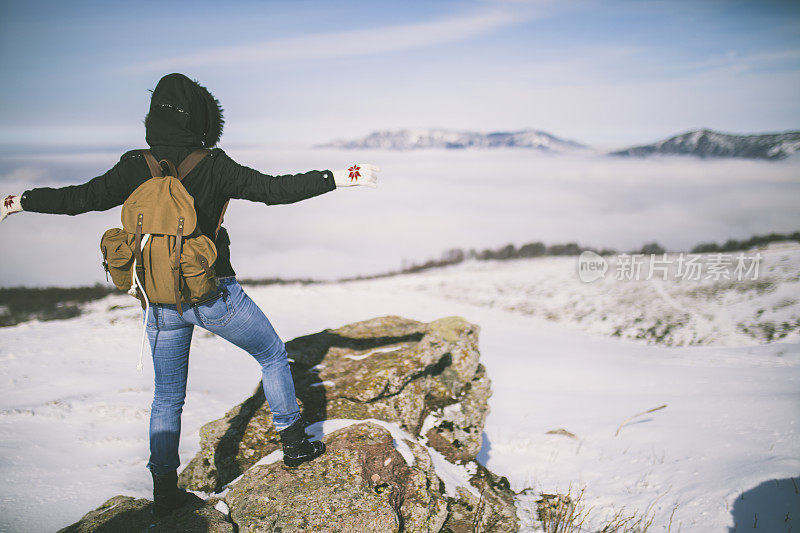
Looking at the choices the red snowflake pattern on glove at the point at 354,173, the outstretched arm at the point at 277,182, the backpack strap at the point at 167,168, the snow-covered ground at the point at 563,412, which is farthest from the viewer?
the snow-covered ground at the point at 563,412

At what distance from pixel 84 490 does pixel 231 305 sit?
302cm

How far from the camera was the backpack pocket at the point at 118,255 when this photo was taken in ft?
8.97

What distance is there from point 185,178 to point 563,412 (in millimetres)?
9197

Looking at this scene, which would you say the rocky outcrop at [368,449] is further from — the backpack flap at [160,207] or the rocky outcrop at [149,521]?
the backpack flap at [160,207]

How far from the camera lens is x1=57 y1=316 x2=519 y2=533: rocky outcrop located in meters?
3.25

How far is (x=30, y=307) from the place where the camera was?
28.4 m

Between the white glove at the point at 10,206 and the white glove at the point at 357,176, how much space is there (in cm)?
246

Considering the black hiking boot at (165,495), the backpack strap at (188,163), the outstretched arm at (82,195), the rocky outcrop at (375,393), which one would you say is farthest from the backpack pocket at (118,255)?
the rocky outcrop at (375,393)

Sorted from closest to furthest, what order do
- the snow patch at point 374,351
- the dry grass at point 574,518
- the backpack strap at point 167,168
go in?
the backpack strap at point 167,168 → the dry grass at point 574,518 → the snow patch at point 374,351

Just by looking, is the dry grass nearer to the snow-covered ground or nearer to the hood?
the snow-covered ground

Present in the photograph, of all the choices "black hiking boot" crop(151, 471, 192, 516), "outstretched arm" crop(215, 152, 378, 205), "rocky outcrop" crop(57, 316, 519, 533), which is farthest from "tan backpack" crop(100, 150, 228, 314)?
"rocky outcrop" crop(57, 316, 519, 533)

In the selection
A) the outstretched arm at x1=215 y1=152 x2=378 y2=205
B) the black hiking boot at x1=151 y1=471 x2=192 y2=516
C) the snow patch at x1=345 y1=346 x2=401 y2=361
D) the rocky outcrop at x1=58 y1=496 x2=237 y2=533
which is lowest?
the rocky outcrop at x1=58 y1=496 x2=237 y2=533

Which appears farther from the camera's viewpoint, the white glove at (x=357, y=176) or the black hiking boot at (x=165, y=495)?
the black hiking boot at (x=165, y=495)

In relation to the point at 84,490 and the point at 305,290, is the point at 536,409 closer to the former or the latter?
the point at 84,490
